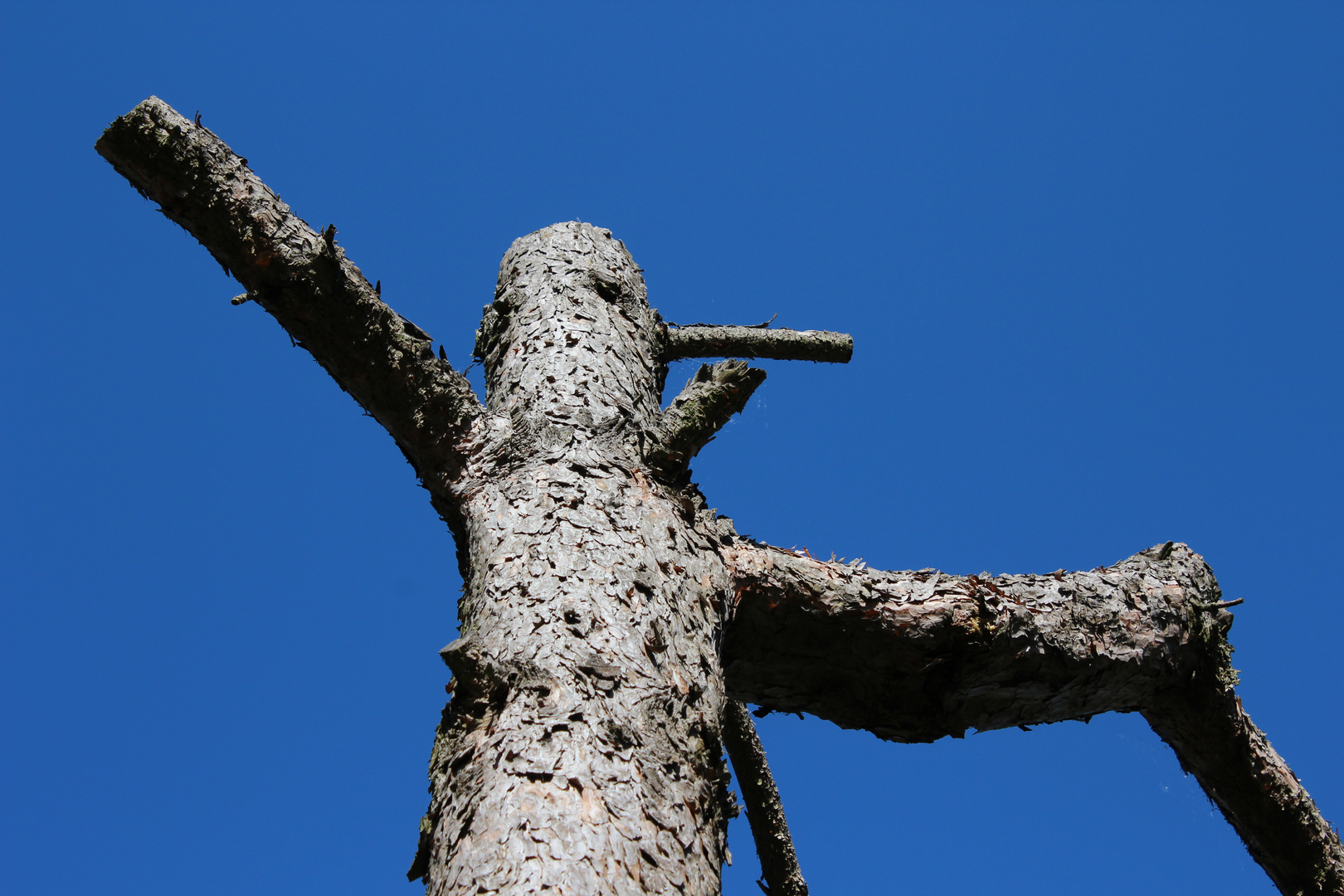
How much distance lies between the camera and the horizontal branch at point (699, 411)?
8.46 ft

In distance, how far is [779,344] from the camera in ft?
13.8

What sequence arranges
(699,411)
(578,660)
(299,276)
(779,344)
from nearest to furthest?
(578,660)
(299,276)
(699,411)
(779,344)

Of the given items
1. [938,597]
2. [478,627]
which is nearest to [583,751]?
[478,627]

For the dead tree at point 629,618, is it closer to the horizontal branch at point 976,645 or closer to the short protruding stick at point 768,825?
the horizontal branch at point 976,645

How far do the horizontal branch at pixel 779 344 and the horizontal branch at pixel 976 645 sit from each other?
169cm

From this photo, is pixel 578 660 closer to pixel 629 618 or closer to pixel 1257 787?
pixel 629 618

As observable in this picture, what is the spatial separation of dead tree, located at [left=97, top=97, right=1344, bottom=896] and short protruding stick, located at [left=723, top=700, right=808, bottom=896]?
370mm

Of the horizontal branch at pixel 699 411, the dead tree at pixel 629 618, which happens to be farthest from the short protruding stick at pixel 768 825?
the horizontal branch at pixel 699 411

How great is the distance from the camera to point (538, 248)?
361cm

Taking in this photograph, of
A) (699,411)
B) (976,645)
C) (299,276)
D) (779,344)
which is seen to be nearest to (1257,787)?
(976,645)

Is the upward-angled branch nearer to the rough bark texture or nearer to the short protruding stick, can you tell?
the rough bark texture

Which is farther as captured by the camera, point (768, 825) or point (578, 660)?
point (768, 825)

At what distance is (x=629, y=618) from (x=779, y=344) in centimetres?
247

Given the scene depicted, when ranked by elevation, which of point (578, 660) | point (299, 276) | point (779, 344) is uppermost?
point (779, 344)
